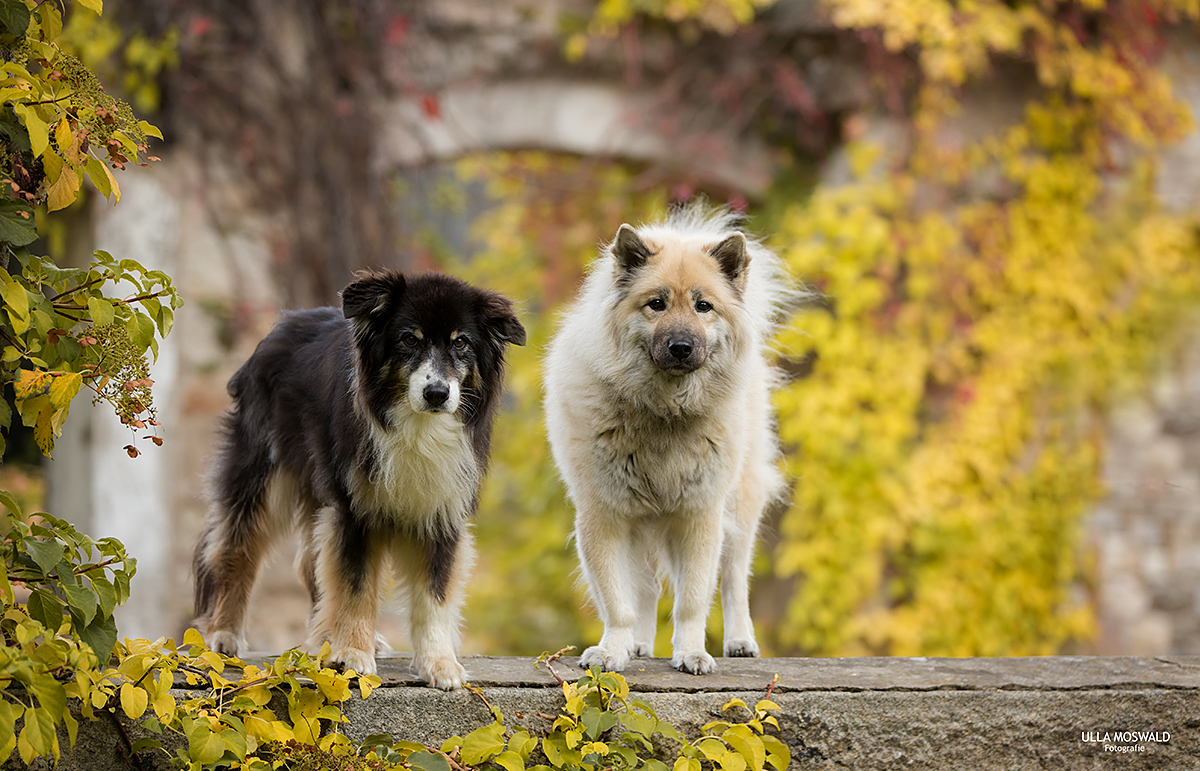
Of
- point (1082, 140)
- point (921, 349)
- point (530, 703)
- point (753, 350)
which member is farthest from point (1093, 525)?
point (530, 703)

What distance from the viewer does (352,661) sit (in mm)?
2805

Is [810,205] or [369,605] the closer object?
[369,605]

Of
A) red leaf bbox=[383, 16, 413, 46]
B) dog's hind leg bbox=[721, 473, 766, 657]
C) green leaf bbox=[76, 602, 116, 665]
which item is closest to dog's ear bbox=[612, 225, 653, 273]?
dog's hind leg bbox=[721, 473, 766, 657]

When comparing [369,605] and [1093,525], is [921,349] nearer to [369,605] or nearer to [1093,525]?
[1093,525]

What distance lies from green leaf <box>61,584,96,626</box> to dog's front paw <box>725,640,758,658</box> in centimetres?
211

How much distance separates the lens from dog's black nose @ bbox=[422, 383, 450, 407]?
8.98 feet

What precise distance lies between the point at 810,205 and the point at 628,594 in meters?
3.49

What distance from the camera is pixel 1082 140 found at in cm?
647

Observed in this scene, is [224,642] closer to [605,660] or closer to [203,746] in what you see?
[203,746]

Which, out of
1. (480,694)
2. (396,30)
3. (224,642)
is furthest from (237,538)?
(396,30)

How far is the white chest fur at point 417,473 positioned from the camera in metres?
2.86

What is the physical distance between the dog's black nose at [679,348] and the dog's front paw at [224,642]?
5.13 ft

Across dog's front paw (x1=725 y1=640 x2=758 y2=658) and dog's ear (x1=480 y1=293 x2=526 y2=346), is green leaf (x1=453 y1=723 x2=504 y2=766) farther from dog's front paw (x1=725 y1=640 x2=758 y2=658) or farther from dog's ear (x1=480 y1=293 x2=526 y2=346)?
dog's front paw (x1=725 y1=640 x2=758 y2=658)

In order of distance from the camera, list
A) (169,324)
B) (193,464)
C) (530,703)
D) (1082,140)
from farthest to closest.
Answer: (1082,140) < (193,464) < (530,703) < (169,324)
